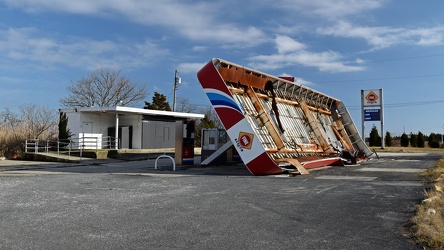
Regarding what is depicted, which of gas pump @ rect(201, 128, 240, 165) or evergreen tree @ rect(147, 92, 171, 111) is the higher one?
evergreen tree @ rect(147, 92, 171, 111)

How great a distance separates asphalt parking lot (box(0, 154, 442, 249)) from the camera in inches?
191

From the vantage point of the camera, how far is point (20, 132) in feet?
99.5

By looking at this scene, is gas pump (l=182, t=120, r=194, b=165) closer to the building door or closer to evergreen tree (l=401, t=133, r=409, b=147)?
the building door

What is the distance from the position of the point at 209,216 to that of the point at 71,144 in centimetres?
2604

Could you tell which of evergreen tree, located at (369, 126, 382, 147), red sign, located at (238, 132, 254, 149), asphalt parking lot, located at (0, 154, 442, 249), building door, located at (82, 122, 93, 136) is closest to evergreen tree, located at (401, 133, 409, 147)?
evergreen tree, located at (369, 126, 382, 147)

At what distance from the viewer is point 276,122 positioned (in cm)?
1608

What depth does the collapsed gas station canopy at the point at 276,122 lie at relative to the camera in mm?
13367

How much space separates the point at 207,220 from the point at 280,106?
12.1 m

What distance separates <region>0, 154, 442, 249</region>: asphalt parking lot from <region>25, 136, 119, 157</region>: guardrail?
19.3m

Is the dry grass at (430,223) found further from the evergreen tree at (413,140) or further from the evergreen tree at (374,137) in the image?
the evergreen tree at (413,140)

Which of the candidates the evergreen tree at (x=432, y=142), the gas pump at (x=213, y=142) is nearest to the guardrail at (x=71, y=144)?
the gas pump at (x=213, y=142)

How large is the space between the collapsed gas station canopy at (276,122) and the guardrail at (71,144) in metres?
16.6

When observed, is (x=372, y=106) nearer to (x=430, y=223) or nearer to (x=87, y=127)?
(x=87, y=127)

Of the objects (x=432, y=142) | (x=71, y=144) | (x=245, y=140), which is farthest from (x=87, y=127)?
(x=432, y=142)
